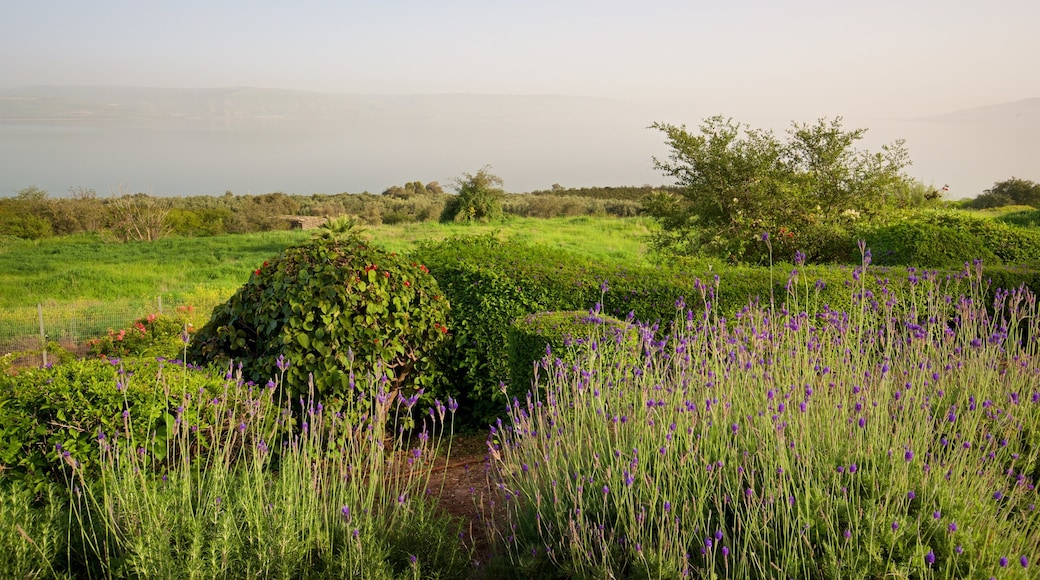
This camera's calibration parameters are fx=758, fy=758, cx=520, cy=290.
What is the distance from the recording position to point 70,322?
13.8 metres

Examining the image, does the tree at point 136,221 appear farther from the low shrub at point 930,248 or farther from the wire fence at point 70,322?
the low shrub at point 930,248

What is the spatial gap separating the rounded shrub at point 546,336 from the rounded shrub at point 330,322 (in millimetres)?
845

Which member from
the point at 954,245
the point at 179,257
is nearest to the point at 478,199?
the point at 179,257

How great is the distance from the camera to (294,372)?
571 cm

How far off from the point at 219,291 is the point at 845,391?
15.5 meters

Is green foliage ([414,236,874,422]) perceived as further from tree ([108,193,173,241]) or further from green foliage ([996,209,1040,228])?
tree ([108,193,173,241])

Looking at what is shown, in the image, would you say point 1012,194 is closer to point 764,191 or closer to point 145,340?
point 764,191

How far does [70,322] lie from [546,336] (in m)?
11.7

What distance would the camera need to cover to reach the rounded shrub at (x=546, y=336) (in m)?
5.50

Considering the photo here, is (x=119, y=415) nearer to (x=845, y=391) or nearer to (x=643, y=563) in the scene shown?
(x=643, y=563)

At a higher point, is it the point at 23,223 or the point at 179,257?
the point at 23,223

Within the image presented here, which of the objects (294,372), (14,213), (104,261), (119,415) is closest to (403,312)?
(294,372)

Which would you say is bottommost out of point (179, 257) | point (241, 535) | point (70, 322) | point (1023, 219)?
point (70, 322)

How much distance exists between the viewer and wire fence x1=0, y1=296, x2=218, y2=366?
13195 millimetres
